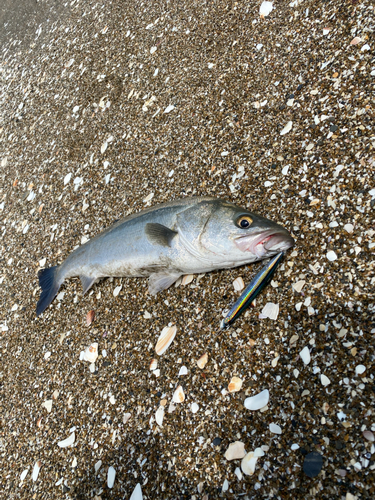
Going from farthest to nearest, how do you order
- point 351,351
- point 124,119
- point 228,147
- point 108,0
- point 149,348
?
point 108,0, point 124,119, point 228,147, point 149,348, point 351,351

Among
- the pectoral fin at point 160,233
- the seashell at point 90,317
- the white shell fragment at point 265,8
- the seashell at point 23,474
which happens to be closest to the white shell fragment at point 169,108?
the white shell fragment at point 265,8

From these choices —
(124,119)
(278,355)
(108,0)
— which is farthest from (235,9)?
(278,355)

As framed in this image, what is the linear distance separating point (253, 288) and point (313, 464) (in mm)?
1211

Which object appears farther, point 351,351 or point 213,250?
point 213,250

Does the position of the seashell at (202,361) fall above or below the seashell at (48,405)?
above

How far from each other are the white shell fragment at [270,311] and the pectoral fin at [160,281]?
2.76ft

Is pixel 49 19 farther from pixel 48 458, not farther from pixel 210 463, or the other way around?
pixel 210 463

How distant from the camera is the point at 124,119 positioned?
473 centimetres

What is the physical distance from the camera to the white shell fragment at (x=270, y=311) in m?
2.61

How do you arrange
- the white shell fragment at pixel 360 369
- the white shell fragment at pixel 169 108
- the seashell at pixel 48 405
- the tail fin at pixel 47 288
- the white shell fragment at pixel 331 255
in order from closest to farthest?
the white shell fragment at pixel 360 369, the white shell fragment at pixel 331 255, the seashell at pixel 48 405, the tail fin at pixel 47 288, the white shell fragment at pixel 169 108

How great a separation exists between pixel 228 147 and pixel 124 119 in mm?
1970

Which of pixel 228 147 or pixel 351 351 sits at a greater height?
pixel 228 147

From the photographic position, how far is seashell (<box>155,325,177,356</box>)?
2.98 metres

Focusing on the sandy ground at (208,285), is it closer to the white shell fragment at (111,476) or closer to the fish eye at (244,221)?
the white shell fragment at (111,476)
